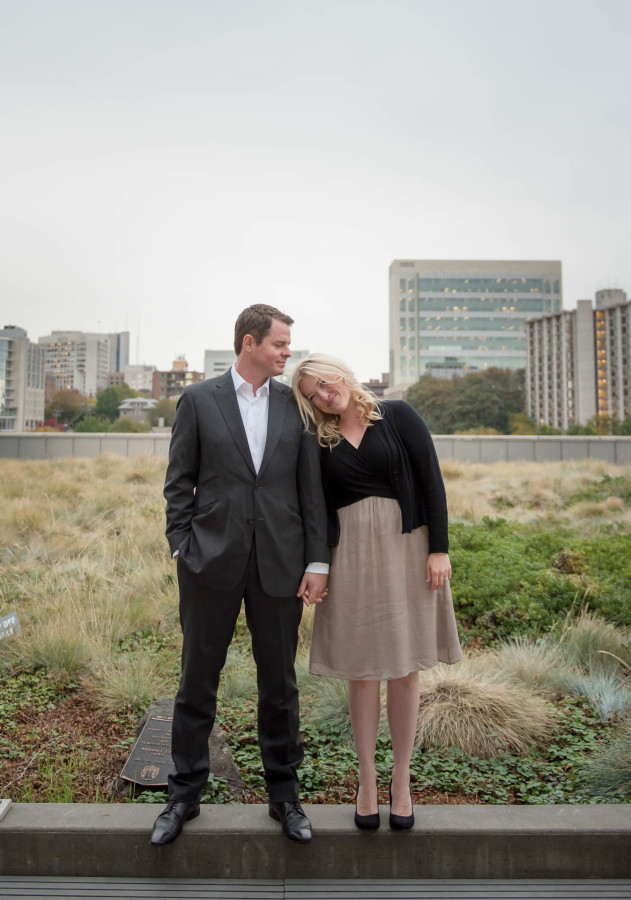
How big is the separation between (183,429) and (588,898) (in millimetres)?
2331

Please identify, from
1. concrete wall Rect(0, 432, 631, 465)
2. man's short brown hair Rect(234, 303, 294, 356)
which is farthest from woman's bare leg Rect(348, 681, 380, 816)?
concrete wall Rect(0, 432, 631, 465)

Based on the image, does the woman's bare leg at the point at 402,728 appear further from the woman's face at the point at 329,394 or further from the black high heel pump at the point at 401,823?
the woman's face at the point at 329,394

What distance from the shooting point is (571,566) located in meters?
6.35

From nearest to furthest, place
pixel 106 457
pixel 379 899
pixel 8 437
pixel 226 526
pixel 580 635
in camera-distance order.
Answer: pixel 379 899 < pixel 226 526 < pixel 580 635 < pixel 106 457 < pixel 8 437

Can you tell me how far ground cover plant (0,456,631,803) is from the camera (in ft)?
9.52

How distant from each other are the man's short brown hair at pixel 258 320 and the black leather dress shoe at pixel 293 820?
74.3 inches

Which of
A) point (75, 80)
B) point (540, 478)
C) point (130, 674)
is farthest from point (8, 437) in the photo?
point (130, 674)

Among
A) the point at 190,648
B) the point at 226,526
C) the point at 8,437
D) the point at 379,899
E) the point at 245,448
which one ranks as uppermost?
the point at 8,437

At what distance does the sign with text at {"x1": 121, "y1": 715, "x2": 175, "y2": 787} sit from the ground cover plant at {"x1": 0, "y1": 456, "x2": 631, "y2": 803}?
0.14m

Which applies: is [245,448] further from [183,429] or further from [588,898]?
[588,898]

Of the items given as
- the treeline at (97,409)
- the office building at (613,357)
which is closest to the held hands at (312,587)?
the treeline at (97,409)

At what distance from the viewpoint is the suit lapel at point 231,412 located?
2.39 m

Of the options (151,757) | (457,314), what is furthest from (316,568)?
(457,314)

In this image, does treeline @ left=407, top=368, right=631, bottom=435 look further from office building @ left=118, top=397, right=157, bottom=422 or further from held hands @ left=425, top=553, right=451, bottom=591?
held hands @ left=425, top=553, right=451, bottom=591
